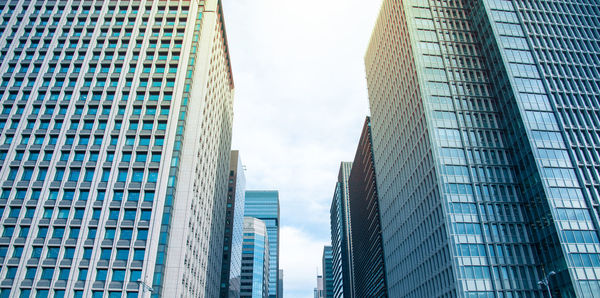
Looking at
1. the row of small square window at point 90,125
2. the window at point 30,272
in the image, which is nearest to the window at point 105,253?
the window at point 30,272

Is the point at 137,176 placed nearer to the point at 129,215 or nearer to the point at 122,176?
the point at 122,176

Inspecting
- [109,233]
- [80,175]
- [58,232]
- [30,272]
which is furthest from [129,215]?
[30,272]

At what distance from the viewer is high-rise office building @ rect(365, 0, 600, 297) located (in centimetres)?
6338

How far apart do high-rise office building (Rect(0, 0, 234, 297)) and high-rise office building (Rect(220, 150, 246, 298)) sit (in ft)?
102

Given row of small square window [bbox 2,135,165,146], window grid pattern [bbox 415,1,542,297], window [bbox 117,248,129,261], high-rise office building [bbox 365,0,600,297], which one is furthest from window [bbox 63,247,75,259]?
window grid pattern [bbox 415,1,542,297]

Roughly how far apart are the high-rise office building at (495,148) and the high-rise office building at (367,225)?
104ft

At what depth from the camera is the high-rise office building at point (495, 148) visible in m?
63.4

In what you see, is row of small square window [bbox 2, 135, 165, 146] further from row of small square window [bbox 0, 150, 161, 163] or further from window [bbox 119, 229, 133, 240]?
window [bbox 119, 229, 133, 240]

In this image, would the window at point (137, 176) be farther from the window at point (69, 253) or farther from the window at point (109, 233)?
the window at point (69, 253)

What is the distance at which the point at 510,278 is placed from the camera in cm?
6375

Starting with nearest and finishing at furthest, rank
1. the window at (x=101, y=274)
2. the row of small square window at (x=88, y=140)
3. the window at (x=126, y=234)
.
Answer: the window at (x=101, y=274), the window at (x=126, y=234), the row of small square window at (x=88, y=140)

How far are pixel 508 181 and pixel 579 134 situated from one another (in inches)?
549

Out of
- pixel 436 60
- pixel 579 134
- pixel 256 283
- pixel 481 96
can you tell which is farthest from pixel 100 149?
pixel 256 283

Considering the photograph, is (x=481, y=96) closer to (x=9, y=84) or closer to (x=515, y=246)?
(x=515, y=246)
